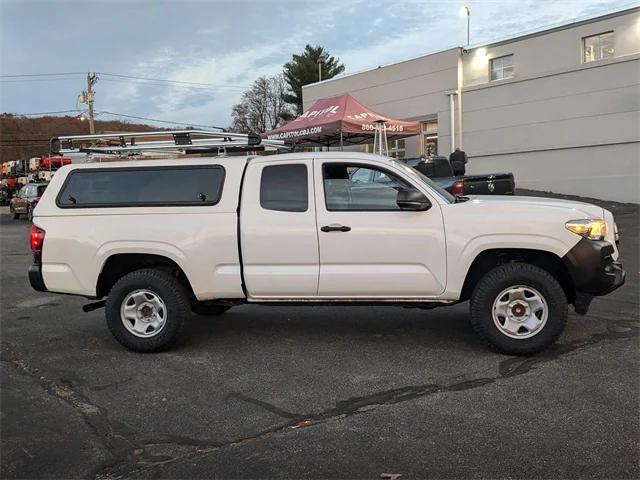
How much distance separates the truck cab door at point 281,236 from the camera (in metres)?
5.31

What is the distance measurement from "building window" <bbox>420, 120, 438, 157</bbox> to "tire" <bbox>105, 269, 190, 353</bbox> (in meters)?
19.5

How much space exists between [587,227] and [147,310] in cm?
406

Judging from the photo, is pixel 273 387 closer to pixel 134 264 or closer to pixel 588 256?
pixel 134 264

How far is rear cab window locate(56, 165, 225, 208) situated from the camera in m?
5.55

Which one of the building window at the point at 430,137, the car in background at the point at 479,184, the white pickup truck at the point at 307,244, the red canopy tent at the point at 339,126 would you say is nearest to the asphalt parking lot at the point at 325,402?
the white pickup truck at the point at 307,244

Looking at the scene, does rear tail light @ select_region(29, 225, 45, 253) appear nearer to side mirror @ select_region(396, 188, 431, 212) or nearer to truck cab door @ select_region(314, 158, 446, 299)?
truck cab door @ select_region(314, 158, 446, 299)

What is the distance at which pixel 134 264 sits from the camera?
19.1 ft

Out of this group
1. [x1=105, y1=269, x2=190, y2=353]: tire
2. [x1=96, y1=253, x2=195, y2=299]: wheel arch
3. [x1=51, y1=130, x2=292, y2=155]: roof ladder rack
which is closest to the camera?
[x1=105, y1=269, x2=190, y2=353]: tire

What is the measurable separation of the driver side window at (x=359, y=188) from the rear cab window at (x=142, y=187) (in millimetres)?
1046

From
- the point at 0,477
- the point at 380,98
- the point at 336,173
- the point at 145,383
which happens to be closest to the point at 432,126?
the point at 380,98

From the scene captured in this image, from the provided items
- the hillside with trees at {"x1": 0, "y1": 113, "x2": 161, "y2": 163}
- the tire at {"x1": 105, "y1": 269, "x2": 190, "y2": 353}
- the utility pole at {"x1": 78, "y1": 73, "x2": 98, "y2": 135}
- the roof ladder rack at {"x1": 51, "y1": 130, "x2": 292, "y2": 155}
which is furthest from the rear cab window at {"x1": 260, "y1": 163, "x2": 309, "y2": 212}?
the hillside with trees at {"x1": 0, "y1": 113, "x2": 161, "y2": 163}

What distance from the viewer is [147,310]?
5621mm

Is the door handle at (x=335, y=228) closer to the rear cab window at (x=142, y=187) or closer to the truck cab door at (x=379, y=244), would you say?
the truck cab door at (x=379, y=244)

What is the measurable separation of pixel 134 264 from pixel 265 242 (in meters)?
1.46
